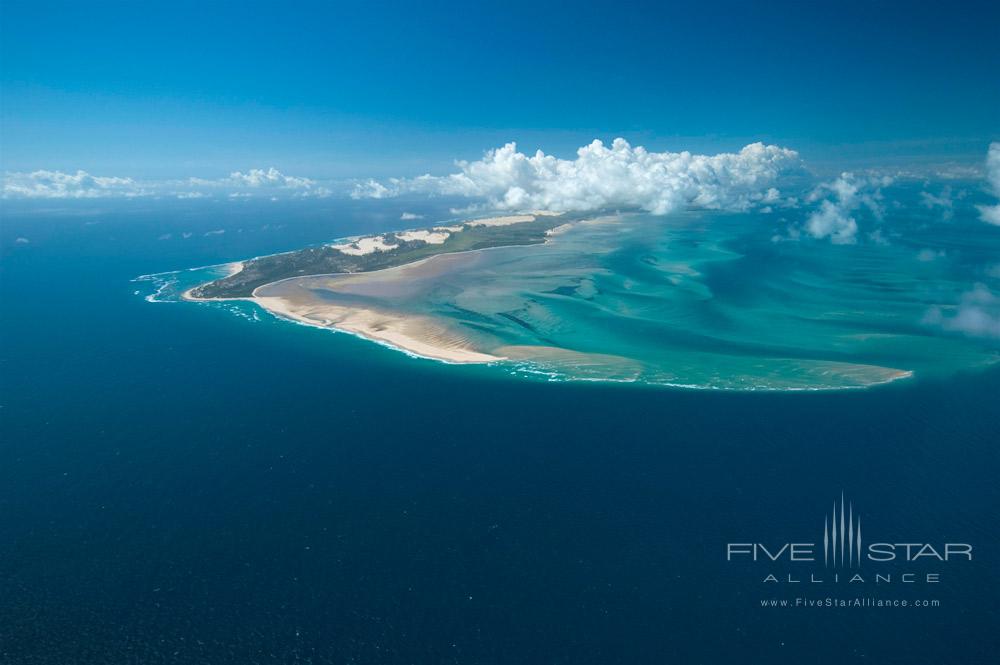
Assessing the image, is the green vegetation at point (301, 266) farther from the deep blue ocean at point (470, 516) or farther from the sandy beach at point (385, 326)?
the deep blue ocean at point (470, 516)

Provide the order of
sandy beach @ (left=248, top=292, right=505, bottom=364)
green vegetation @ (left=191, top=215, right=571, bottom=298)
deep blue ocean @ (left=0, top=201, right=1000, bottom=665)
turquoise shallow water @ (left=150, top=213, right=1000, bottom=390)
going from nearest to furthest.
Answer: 1. deep blue ocean @ (left=0, top=201, right=1000, bottom=665)
2. turquoise shallow water @ (left=150, top=213, right=1000, bottom=390)
3. sandy beach @ (left=248, top=292, right=505, bottom=364)
4. green vegetation @ (left=191, top=215, right=571, bottom=298)

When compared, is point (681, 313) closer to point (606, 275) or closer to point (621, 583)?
→ point (606, 275)

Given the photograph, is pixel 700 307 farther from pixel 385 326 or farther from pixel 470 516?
pixel 470 516

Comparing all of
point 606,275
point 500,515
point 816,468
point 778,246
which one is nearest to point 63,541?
point 500,515

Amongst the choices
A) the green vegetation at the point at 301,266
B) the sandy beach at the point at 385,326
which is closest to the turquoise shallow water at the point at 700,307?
the sandy beach at the point at 385,326

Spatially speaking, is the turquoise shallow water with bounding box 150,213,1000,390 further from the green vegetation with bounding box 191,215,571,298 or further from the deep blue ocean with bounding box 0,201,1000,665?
the deep blue ocean with bounding box 0,201,1000,665

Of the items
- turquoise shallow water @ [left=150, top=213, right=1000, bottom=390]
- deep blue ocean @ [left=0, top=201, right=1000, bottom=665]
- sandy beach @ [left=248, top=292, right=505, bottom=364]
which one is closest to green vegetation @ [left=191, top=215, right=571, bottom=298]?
turquoise shallow water @ [left=150, top=213, right=1000, bottom=390]

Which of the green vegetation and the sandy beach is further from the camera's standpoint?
the green vegetation
